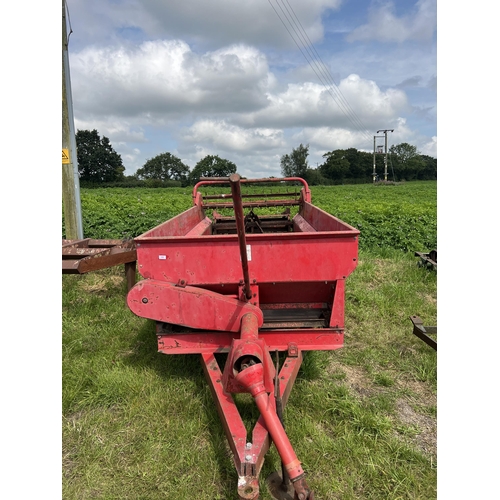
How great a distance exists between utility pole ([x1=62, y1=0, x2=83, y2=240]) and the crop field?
5.01 ft

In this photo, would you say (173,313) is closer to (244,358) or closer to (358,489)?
(244,358)

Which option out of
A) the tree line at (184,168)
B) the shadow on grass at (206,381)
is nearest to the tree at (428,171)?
the tree line at (184,168)

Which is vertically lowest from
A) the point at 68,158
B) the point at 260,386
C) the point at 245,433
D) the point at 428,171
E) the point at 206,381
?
the point at 206,381

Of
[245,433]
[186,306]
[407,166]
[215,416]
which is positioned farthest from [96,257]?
[407,166]

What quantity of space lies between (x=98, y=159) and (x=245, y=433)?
2665 inches

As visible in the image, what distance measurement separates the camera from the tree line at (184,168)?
58.3 m

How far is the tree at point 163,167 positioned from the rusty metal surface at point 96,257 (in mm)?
60739

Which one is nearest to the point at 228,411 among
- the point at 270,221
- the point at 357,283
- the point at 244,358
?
the point at 244,358

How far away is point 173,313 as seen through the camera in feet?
7.86

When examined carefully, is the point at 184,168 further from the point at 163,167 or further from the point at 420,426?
the point at 420,426

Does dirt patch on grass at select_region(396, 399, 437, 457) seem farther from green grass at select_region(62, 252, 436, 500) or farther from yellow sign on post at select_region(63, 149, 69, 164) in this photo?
yellow sign on post at select_region(63, 149, 69, 164)

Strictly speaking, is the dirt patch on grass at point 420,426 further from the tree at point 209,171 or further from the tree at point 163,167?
the tree at point 163,167

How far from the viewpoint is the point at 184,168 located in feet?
206

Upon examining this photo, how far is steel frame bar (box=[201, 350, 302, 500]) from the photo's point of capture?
1.61 metres
